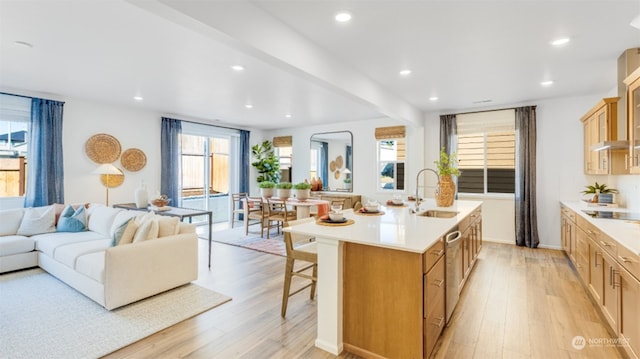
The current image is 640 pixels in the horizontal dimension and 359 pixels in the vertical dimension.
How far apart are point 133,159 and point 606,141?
7.21 m

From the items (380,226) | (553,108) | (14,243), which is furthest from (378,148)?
(14,243)

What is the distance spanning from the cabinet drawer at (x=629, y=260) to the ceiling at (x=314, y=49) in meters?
1.84

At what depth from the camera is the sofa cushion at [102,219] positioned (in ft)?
13.6

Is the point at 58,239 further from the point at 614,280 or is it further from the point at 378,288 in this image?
the point at 614,280

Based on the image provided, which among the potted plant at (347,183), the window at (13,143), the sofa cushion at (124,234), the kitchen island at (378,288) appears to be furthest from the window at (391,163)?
the window at (13,143)

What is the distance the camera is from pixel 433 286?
7.11 ft

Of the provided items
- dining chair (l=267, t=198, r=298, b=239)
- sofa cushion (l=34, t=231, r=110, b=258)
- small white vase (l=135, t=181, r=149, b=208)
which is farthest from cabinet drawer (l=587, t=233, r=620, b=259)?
small white vase (l=135, t=181, r=149, b=208)

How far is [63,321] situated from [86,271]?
21.1 inches

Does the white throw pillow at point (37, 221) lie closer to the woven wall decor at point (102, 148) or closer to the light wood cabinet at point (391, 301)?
the woven wall decor at point (102, 148)

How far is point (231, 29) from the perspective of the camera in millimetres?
2150

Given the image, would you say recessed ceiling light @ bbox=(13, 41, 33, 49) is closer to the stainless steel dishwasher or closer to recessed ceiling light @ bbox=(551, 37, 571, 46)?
the stainless steel dishwasher

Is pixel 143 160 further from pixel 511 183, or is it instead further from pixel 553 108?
pixel 553 108

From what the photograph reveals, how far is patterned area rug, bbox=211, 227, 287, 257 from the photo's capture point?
17.1 feet

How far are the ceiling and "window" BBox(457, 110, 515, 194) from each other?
0.58 m
